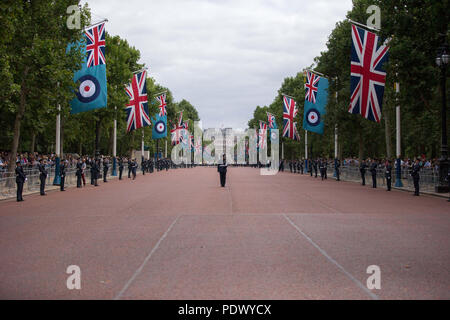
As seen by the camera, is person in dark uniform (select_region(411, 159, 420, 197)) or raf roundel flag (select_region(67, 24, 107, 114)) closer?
person in dark uniform (select_region(411, 159, 420, 197))

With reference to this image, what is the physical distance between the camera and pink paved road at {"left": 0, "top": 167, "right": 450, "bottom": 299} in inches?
252

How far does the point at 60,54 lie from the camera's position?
2862 centimetres

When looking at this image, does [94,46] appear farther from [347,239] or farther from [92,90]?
[347,239]

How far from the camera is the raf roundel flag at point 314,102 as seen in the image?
43750 millimetres

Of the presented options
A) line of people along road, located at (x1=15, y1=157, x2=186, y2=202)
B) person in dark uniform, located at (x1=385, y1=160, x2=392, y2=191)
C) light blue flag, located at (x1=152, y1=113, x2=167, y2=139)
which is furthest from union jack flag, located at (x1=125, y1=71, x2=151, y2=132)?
person in dark uniform, located at (x1=385, y1=160, x2=392, y2=191)

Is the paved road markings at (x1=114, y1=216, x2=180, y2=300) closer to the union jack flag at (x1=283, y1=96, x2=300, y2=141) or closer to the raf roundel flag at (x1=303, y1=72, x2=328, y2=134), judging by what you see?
the raf roundel flag at (x1=303, y1=72, x2=328, y2=134)

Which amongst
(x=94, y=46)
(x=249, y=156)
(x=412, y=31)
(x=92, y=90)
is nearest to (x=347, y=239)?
(x=412, y=31)

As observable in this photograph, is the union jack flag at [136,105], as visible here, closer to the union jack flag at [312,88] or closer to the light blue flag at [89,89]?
the light blue flag at [89,89]

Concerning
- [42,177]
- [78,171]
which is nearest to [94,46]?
[78,171]

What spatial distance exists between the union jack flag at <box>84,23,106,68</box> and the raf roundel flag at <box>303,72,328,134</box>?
19.9 metres

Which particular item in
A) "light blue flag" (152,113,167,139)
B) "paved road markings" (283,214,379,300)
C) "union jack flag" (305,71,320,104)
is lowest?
"paved road markings" (283,214,379,300)

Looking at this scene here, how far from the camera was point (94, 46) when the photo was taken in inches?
1199

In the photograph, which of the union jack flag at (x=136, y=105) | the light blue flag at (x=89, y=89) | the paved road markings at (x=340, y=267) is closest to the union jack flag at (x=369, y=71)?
the light blue flag at (x=89, y=89)

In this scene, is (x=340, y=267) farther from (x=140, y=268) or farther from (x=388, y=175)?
(x=388, y=175)
